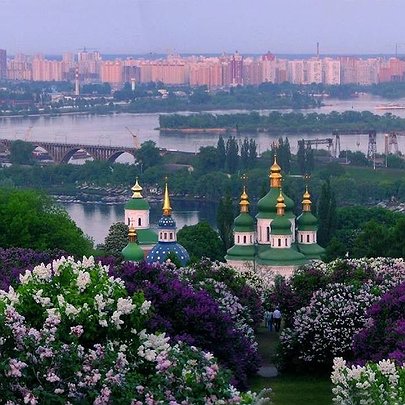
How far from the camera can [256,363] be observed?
18.9 ft

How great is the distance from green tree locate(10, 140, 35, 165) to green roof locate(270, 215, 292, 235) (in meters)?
18.9

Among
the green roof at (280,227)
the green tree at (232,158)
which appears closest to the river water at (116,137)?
the green tree at (232,158)

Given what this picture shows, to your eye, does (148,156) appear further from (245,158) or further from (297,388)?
(297,388)

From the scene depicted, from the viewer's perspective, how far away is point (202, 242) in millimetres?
12531

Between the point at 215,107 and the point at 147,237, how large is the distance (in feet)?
131

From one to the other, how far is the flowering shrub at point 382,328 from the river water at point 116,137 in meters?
10.7

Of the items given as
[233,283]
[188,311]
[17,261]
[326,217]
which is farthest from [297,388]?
[326,217]

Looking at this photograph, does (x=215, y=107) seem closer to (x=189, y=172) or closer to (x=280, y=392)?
(x=189, y=172)

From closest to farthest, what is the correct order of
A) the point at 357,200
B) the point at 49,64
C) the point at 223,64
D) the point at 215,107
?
the point at 357,200
the point at 215,107
the point at 223,64
the point at 49,64

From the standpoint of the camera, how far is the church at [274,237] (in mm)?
10312

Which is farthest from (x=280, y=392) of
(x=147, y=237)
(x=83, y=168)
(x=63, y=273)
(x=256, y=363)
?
(x=83, y=168)

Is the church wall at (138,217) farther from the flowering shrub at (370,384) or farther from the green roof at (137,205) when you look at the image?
the flowering shrub at (370,384)

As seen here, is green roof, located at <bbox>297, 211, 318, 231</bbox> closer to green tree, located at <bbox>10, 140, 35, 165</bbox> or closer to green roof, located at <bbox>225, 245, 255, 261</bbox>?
green roof, located at <bbox>225, 245, 255, 261</bbox>

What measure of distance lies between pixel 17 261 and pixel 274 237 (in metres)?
4.45
